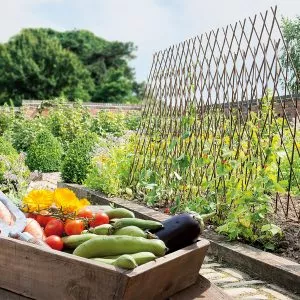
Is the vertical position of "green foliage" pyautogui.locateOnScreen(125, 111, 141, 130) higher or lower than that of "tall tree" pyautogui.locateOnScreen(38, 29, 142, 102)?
lower

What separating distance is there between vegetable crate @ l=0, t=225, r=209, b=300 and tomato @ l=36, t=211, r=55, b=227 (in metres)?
0.39

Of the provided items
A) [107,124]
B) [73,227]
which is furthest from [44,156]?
[73,227]

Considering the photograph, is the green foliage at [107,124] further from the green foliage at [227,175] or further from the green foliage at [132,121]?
the green foliage at [227,175]

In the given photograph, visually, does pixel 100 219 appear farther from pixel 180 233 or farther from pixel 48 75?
pixel 48 75

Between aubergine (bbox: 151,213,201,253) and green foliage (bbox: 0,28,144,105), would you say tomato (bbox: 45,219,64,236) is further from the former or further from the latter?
green foliage (bbox: 0,28,144,105)

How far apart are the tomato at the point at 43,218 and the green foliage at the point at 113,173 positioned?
4.20 meters

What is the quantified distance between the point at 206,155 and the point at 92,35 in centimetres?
4732

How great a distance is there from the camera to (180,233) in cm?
241

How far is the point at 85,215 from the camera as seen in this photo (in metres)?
2.71

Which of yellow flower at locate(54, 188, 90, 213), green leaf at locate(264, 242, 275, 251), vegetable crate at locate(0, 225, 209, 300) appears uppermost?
yellow flower at locate(54, 188, 90, 213)

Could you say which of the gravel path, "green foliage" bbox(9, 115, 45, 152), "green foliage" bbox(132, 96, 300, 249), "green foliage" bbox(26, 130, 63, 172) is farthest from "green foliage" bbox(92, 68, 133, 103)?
the gravel path

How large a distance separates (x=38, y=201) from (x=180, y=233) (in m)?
0.76

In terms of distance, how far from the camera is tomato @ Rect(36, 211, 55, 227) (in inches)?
108

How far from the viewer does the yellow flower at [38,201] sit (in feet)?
9.12
